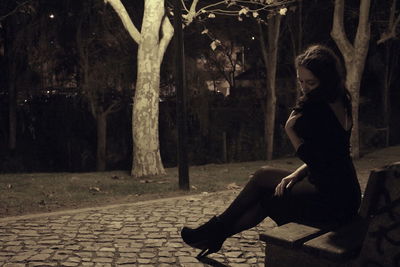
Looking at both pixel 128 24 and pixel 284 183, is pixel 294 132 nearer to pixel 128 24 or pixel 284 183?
pixel 284 183

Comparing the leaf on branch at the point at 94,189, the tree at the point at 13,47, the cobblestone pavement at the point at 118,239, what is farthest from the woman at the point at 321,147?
the tree at the point at 13,47

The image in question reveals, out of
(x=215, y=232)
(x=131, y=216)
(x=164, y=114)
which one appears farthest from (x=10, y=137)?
(x=215, y=232)

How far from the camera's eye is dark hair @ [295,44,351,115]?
3713 mm

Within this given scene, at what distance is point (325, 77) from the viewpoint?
3746 millimetres

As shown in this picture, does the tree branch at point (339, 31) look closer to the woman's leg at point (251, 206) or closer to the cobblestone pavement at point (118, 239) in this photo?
the cobblestone pavement at point (118, 239)

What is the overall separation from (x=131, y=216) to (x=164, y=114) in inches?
560

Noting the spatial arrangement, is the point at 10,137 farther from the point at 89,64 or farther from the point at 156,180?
the point at 156,180

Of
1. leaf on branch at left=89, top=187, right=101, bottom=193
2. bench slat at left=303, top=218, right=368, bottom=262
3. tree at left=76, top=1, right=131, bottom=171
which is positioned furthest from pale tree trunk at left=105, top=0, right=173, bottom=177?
tree at left=76, top=1, right=131, bottom=171

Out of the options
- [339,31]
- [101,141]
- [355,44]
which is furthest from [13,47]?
[355,44]

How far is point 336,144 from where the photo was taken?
11.9 ft

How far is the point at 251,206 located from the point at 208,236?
17.7 inches

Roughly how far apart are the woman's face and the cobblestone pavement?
1.72m

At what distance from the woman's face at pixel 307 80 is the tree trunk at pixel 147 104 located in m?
7.13

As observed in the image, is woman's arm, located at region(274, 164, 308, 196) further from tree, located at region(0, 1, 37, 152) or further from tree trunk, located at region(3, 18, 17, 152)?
tree trunk, located at region(3, 18, 17, 152)
